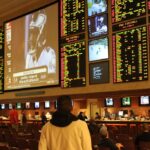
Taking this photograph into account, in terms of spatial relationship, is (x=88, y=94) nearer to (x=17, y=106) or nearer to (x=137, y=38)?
(x=137, y=38)

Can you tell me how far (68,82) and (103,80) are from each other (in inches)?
47.6

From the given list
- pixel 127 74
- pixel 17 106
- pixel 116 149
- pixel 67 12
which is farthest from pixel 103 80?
pixel 17 106

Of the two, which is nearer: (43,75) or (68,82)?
(68,82)

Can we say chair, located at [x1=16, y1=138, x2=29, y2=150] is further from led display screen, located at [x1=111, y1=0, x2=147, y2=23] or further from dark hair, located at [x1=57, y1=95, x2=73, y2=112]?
dark hair, located at [x1=57, y1=95, x2=73, y2=112]

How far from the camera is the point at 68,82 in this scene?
9547mm

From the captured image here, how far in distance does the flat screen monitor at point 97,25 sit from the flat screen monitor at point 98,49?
0.16 m

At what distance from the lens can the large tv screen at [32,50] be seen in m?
10.2

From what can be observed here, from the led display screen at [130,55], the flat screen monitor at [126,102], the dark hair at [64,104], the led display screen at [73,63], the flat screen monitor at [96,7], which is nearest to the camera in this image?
the dark hair at [64,104]

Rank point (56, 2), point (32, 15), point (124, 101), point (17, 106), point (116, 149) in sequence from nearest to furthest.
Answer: point (116, 149)
point (56, 2)
point (32, 15)
point (124, 101)
point (17, 106)

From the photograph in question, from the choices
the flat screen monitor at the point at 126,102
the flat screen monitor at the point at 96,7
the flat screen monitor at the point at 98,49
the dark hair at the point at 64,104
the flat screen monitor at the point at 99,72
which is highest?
the flat screen monitor at the point at 96,7

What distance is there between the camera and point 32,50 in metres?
10.9

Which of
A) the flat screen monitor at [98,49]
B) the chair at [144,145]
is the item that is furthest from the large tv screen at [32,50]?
the chair at [144,145]

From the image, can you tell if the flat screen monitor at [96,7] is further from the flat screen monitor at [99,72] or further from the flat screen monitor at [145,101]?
the flat screen monitor at [145,101]

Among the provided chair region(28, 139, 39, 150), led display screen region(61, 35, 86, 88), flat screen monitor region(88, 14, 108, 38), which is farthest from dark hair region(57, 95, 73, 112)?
led display screen region(61, 35, 86, 88)
